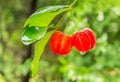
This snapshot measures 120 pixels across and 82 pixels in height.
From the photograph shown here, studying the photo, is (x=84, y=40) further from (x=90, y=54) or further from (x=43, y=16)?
(x=90, y=54)

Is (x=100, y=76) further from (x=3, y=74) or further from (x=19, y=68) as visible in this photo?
(x=3, y=74)

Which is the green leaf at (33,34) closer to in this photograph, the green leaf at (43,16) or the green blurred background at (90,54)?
the green leaf at (43,16)

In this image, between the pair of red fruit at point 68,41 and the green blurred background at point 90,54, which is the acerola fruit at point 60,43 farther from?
the green blurred background at point 90,54

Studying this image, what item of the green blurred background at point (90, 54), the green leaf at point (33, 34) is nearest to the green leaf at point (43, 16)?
the green leaf at point (33, 34)

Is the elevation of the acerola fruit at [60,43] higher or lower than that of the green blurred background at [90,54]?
higher

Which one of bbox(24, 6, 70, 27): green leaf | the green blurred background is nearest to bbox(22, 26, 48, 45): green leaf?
bbox(24, 6, 70, 27): green leaf

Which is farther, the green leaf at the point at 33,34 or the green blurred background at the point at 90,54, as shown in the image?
the green blurred background at the point at 90,54

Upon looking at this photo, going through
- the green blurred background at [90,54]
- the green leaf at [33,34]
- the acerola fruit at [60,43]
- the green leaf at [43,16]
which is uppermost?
the green leaf at [43,16]
